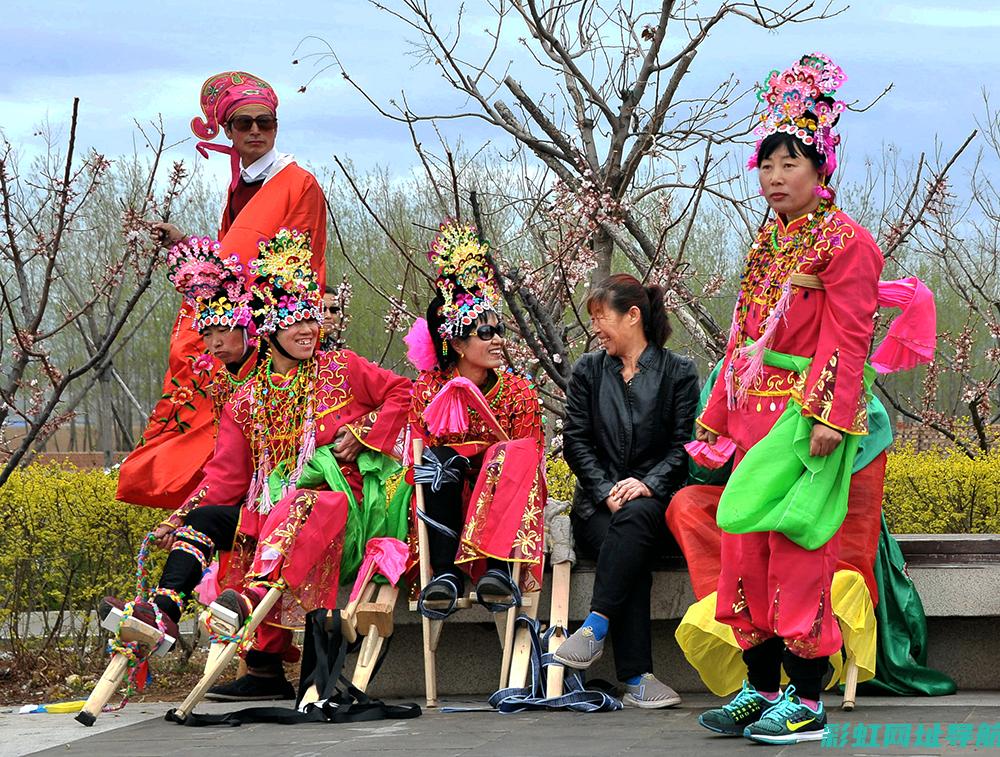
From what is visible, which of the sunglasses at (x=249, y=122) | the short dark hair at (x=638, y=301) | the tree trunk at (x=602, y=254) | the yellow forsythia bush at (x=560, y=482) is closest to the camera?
the short dark hair at (x=638, y=301)

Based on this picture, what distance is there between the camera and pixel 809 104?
4648 millimetres

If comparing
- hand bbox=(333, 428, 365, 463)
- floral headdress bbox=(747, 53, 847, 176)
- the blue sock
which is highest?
floral headdress bbox=(747, 53, 847, 176)

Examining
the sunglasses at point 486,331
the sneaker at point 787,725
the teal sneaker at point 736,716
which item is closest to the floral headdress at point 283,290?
the sunglasses at point 486,331

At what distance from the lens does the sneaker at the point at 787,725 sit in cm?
429

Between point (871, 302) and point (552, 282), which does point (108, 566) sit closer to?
point (552, 282)

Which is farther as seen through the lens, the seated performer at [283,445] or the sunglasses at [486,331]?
the sunglasses at [486,331]

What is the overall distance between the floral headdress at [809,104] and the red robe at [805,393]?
10.7 inches

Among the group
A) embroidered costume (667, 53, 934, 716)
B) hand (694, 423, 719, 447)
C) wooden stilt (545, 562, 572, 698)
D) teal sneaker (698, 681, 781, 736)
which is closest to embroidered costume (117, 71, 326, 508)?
wooden stilt (545, 562, 572, 698)

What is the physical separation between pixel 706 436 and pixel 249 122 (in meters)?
2.63

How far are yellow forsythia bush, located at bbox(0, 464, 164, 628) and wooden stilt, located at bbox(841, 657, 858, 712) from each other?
10.1 ft

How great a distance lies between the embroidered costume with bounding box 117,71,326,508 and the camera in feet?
19.3

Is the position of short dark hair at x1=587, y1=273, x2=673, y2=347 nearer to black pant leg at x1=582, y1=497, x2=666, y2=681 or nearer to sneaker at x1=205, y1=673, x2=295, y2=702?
black pant leg at x1=582, y1=497, x2=666, y2=681

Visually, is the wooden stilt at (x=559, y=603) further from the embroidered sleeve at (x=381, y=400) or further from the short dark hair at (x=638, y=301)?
the short dark hair at (x=638, y=301)

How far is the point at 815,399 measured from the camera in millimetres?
4473
